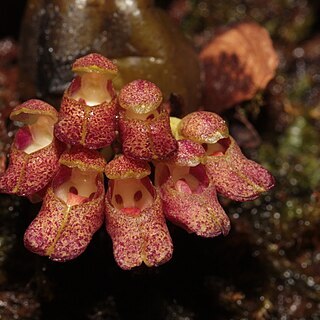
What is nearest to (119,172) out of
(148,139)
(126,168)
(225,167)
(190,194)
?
(126,168)

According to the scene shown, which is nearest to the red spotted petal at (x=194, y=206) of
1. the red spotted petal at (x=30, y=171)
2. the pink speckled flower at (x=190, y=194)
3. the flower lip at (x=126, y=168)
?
the pink speckled flower at (x=190, y=194)

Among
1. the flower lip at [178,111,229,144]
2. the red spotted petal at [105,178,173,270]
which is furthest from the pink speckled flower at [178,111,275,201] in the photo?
the red spotted petal at [105,178,173,270]

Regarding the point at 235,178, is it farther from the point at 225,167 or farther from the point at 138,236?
the point at 138,236

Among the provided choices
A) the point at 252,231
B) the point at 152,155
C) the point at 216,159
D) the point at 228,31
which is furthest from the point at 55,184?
the point at 228,31

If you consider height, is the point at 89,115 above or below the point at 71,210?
above

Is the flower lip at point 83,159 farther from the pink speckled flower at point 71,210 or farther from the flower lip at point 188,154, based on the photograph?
the flower lip at point 188,154

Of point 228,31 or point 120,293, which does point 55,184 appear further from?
point 228,31
